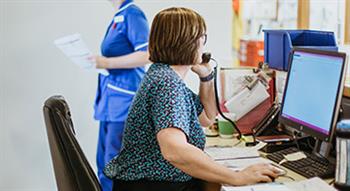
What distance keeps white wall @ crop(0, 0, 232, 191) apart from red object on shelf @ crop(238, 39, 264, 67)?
2.68m

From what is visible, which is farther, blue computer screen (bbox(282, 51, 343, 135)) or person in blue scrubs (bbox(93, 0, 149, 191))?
person in blue scrubs (bbox(93, 0, 149, 191))

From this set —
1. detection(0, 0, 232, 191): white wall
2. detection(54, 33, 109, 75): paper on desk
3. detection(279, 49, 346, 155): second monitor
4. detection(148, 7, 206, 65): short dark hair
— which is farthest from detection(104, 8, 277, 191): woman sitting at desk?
detection(0, 0, 232, 191): white wall

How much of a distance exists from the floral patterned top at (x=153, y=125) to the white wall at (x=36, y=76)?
141 cm

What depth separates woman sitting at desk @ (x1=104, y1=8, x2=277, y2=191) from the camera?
1610 mm

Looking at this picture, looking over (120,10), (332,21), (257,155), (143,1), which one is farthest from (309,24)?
(257,155)

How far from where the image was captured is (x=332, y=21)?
4.75 m

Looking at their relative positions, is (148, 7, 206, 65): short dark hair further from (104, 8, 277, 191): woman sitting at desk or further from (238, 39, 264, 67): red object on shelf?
(238, 39, 264, 67): red object on shelf

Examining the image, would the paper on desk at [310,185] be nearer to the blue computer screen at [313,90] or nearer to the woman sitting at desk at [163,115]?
the woman sitting at desk at [163,115]

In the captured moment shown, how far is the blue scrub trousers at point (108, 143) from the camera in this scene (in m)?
2.80

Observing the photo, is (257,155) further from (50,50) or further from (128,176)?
(50,50)

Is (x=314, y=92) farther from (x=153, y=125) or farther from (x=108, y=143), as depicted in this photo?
(x=108, y=143)

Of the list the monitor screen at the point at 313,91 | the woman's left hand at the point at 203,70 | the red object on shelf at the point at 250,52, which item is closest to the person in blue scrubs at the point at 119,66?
the woman's left hand at the point at 203,70

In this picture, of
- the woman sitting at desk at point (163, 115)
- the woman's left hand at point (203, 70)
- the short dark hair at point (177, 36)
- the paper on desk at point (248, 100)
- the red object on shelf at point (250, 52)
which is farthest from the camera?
the red object on shelf at point (250, 52)

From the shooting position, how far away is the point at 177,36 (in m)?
1.74
